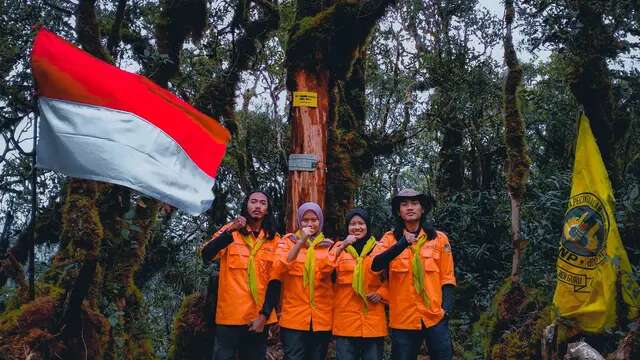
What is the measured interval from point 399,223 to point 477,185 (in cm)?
860

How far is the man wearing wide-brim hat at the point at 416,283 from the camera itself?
4.98 metres

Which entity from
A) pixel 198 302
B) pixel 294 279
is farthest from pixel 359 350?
pixel 198 302

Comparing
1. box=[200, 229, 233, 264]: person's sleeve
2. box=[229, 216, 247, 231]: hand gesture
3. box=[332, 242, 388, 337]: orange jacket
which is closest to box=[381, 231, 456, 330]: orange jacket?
box=[332, 242, 388, 337]: orange jacket

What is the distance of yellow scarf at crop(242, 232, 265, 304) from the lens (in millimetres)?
5168

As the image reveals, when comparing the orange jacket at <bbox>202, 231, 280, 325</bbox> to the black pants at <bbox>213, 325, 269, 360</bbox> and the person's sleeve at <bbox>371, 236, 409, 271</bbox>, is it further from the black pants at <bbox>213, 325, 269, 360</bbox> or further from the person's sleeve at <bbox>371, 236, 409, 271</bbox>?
the person's sleeve at <bbox>371, 236, 409, 271</bbox>

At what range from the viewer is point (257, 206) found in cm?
531

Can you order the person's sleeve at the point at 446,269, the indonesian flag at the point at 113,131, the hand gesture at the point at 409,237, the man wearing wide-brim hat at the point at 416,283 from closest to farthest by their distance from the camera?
the indonesian flag at the point at 113,131
the hand gesture at the point at 409,237
the man wearing wide-brim hat at the point at 416,283
the person's sleeve at the point at 446,269

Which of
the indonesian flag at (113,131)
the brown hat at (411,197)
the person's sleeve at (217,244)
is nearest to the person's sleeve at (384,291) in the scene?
the brown hat at (411,197)

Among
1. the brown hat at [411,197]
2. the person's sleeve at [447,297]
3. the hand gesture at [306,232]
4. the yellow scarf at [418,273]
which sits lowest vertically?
the person's sleeve at [447,297]

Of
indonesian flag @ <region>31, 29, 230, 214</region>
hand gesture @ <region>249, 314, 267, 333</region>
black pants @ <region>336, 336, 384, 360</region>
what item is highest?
indonesian flag @ <region>31, 29, 230, 214</region>

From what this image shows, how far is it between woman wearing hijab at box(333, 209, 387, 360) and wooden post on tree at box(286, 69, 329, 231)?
2.38 m

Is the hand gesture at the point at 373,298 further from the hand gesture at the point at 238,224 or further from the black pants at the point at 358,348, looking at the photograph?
the hand gesture at the point at 238,224

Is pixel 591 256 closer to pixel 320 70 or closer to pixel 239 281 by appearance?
pixel 239 281

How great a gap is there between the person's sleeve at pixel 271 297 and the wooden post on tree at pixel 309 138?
8.36 feet
